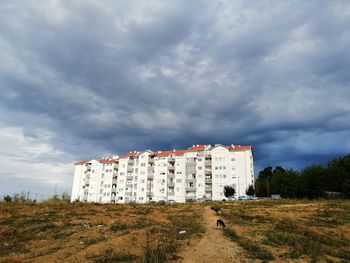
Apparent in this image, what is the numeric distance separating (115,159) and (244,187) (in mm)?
46709

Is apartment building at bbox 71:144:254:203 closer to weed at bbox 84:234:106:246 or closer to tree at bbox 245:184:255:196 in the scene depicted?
tree at bbox 245:184:255:196

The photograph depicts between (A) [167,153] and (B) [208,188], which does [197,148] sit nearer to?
(A) [167,153]

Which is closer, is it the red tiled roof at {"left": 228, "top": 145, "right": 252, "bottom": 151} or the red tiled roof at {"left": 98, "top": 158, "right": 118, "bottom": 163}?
the red tiled roof at {"left": 228, "top": 145, "right": 252, "bottom": 151}

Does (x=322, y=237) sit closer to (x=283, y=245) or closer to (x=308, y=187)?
(x=283, y=245)

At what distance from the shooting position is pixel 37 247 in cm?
1359

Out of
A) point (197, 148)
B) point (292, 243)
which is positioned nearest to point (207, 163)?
point (197, 148)

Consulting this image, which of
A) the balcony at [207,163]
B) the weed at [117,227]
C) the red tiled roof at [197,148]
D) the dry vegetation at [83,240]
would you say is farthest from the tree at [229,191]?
the weed at [117,227]

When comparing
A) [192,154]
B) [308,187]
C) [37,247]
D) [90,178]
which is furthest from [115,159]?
[37,247]

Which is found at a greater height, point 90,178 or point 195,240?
point 90,178

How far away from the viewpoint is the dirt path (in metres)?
11.1

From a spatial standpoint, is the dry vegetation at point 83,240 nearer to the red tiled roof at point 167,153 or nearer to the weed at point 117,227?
the weed at point 117,227

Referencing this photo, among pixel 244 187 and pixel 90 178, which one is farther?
pixel 90 178

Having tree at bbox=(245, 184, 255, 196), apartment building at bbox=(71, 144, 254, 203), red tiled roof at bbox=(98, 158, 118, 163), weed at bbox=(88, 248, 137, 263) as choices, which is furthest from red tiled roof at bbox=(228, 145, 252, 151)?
weed at bbox=(88, 248, 137, 263)

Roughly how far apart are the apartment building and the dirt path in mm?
70743
